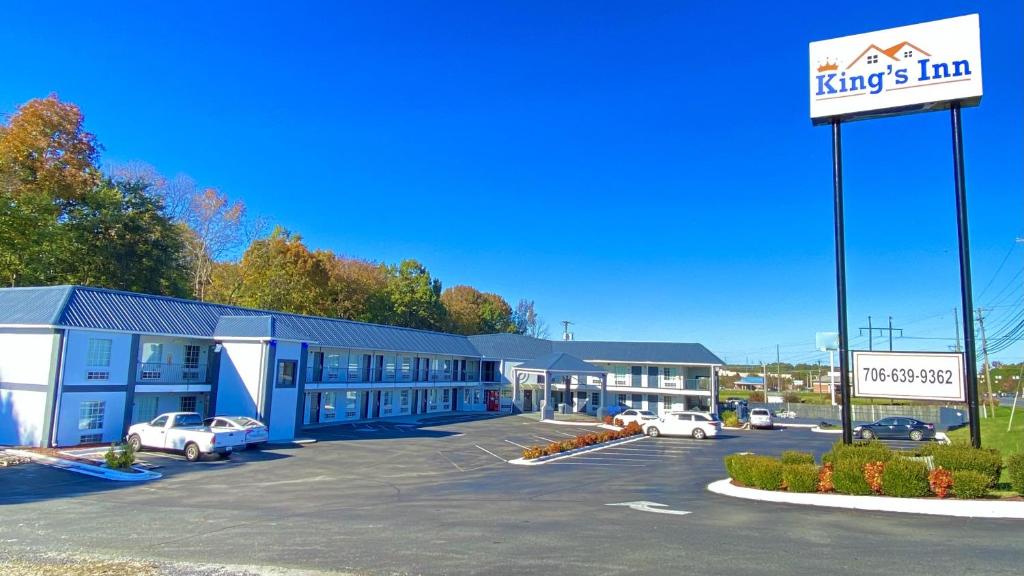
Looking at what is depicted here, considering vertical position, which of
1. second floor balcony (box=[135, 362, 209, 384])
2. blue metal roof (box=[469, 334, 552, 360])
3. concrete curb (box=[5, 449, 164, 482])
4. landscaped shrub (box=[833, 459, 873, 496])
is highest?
blue metal roof (box=[469, 334, 552, 360])

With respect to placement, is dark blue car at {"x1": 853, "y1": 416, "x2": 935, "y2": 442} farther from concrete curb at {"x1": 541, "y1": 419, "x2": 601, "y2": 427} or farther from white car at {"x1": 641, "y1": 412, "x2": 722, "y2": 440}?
concrete curb at {"x1": 541, "y1": 419, "x2": 601, "y2": 427}

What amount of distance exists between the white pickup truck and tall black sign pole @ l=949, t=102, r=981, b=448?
76.1ft

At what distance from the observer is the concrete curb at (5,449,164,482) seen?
65.0 ft

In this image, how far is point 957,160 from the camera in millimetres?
15711

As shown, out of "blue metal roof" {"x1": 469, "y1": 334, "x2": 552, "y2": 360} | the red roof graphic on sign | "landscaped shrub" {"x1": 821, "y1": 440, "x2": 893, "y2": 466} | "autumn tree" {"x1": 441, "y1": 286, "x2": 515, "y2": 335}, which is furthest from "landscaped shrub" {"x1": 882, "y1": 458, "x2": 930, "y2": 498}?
"autumn tree" {"x1": 441, "y1": 286, "x2": 515, "y2": 335}

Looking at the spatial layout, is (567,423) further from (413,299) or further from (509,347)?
(413,299)

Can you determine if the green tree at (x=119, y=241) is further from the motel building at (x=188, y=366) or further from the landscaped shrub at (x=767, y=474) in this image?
the landscaped shrub at (x=767, y=474)

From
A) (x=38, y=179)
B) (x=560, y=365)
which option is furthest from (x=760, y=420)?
(x=38, y=179)

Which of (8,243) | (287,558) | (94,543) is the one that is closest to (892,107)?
Result: (287,558)

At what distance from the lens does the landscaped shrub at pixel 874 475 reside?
1347cm

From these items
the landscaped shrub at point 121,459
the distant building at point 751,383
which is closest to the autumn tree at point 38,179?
the landscaped shrub at point 121,459

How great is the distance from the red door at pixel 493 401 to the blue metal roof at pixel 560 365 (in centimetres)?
557

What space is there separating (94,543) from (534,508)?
8.09 metres

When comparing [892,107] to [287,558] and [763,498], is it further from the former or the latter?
[287,558]
